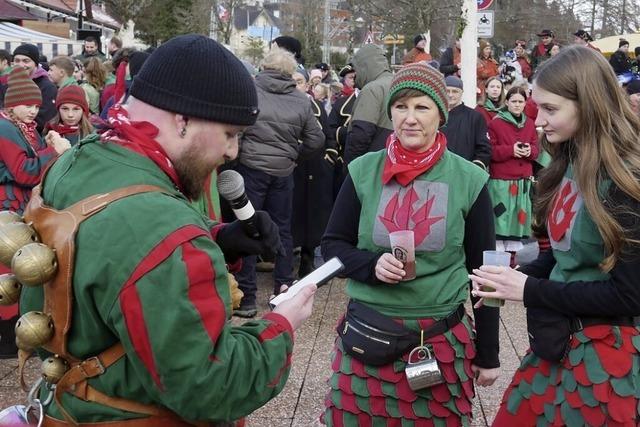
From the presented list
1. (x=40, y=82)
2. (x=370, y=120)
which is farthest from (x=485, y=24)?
(x=40, y=82)

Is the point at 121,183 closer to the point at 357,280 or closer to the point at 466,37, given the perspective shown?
the point at 357,280

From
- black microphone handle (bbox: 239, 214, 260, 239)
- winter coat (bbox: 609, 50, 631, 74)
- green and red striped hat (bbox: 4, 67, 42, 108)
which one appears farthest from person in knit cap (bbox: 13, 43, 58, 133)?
winter coat (bbox: 609, 50, 631, 74)

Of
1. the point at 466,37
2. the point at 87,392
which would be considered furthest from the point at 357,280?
the point at 466,37

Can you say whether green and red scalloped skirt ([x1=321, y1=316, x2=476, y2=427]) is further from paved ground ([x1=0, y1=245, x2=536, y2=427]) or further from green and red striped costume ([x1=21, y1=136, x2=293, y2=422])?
paved ground ([x1=0, y1=245, x2=536, y2=427])

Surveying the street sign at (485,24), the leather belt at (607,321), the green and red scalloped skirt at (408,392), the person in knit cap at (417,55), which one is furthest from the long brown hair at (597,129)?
the street sign at (485,24)

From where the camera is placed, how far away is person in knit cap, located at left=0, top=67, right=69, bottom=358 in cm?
546

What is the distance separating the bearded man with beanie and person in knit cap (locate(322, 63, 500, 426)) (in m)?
1.05

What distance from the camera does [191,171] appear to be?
2.00 meters

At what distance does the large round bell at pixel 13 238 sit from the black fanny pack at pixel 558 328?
172 centimetres

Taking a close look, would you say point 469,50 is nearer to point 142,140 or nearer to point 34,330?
point 142,140

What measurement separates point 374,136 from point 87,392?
550 cm

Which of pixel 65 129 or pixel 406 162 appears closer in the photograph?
pixel 406 162

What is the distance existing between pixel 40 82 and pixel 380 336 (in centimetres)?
732

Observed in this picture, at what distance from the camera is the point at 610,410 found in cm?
264
